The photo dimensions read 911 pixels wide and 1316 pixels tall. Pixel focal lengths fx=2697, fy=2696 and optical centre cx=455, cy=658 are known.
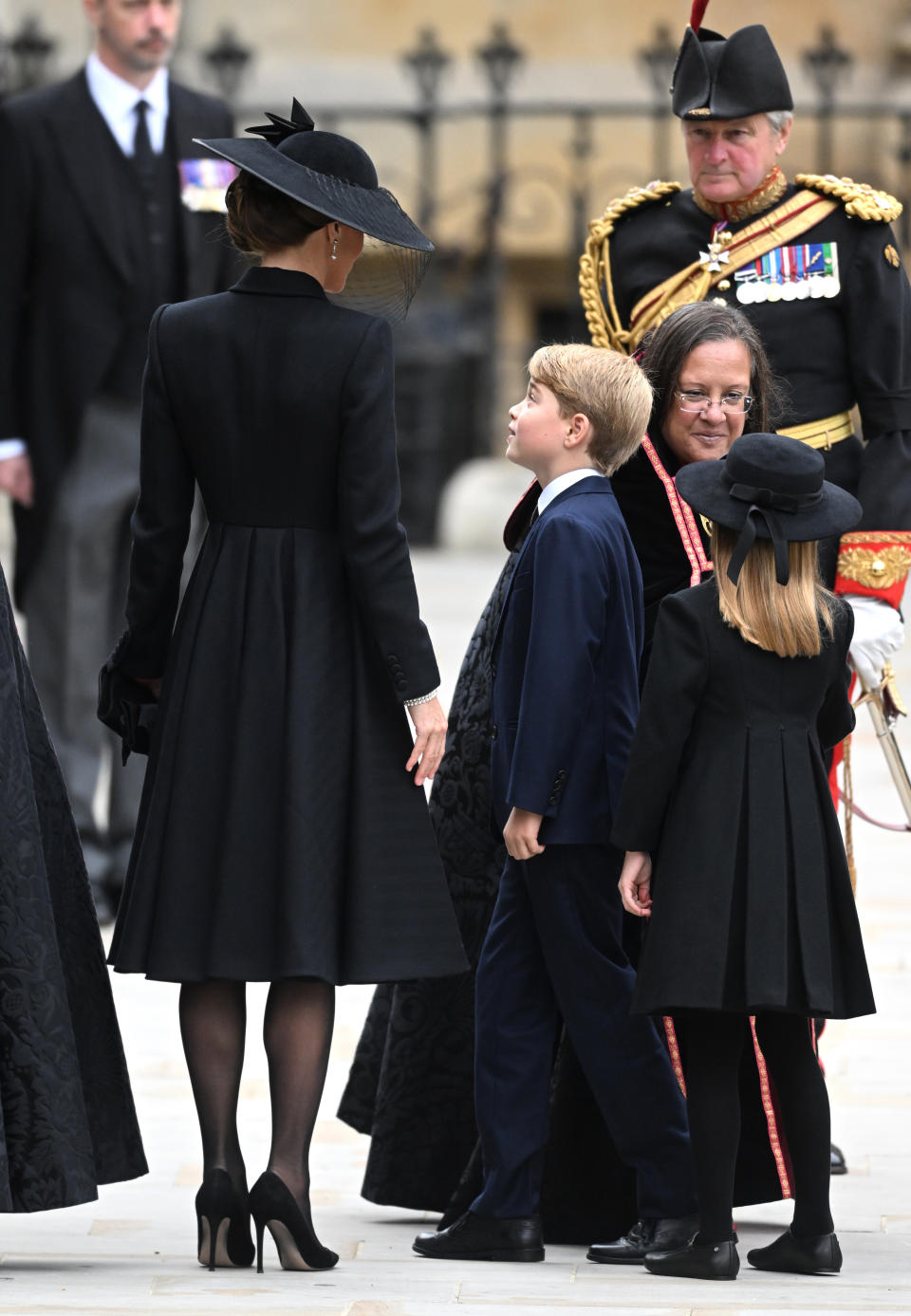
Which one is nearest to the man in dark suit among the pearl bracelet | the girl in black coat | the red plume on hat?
the red plume on hat

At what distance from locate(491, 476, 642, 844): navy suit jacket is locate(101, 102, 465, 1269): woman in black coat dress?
15 centimetres

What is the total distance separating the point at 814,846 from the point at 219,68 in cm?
1140

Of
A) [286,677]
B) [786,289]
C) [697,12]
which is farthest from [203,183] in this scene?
[286,677]

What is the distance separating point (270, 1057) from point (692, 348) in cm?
117

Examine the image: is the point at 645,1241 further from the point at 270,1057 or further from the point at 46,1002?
the point at 46,1002

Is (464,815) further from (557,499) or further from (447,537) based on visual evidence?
(447,537)

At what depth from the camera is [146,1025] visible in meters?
5.25

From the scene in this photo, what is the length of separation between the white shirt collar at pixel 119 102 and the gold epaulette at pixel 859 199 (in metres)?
2.22

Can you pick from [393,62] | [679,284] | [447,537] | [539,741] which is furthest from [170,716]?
[393,62]

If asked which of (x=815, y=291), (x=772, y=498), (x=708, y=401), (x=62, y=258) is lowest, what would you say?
(x=772, y=498)

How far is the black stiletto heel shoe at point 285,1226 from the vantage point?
11.6 feet

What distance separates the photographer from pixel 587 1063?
12.1 ft

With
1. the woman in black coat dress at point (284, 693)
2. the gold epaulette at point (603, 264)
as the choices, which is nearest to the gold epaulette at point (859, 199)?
the gold epaulette at point (603, 264)

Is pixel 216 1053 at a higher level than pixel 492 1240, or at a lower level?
higher
